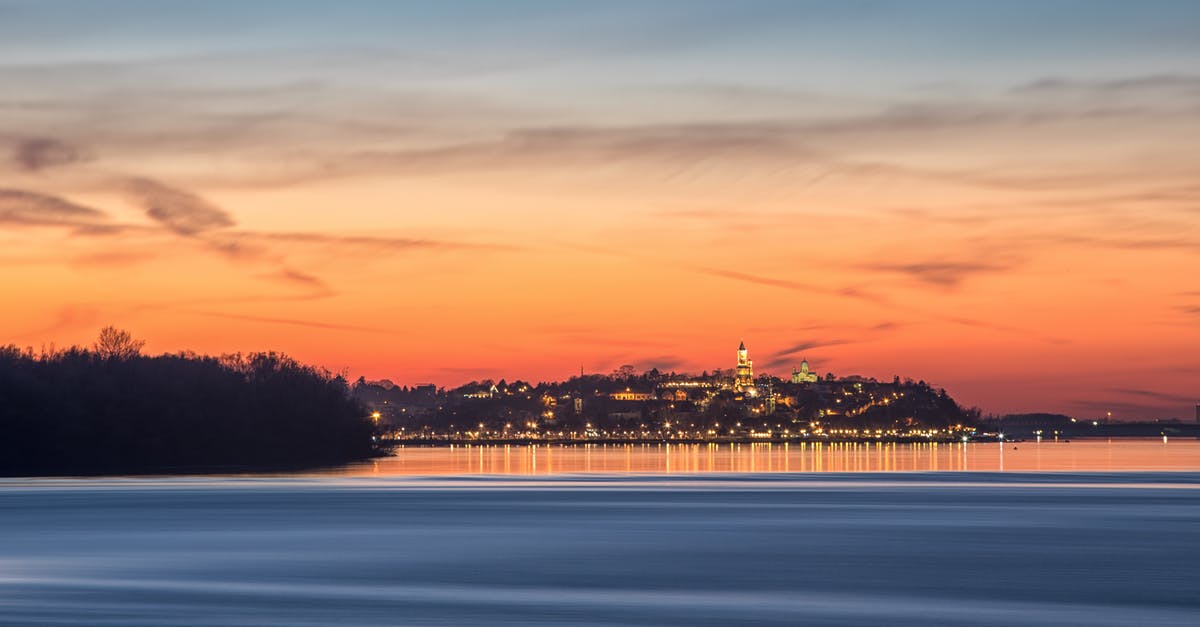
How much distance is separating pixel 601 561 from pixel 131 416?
128m

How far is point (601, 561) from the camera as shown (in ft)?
143

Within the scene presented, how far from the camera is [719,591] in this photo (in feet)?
116

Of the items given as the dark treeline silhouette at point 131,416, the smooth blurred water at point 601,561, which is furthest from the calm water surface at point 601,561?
the dark treeline silhouette at point 131,416

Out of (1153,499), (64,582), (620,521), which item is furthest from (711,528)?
(1153,499)

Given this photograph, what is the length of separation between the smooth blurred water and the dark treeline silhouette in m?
66.4

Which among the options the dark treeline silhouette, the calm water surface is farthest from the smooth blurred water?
the dark treeline silhouette

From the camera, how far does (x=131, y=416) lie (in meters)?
163

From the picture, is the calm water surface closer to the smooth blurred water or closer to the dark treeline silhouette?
the smooth blurred water

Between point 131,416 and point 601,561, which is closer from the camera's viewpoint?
point 601,561

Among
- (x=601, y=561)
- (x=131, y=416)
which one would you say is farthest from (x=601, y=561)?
(x=131, y=416)

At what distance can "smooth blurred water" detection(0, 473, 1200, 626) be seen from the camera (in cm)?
3158

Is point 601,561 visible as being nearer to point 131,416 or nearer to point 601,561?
point 601,561

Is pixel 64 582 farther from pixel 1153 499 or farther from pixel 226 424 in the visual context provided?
pixel 226 424

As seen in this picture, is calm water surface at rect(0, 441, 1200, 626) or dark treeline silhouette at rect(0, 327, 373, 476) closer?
calm water surface at rect(0, 441, 1200, 626)
